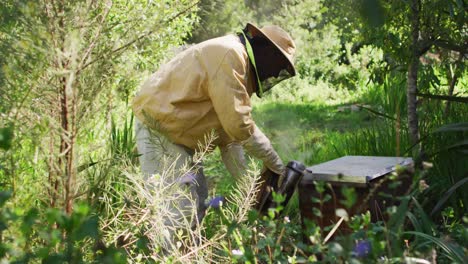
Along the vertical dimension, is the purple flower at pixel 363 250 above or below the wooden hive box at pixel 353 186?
above

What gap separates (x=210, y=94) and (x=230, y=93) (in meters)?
0.15

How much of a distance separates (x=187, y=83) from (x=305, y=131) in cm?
541

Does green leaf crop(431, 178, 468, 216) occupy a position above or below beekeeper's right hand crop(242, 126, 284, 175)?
below

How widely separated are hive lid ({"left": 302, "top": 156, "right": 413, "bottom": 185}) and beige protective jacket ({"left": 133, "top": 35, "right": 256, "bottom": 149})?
511 mm

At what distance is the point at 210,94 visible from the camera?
3785 mm

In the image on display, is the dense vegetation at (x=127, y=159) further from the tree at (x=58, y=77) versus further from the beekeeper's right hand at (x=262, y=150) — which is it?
the beekeeper's right hand at (x=262, y=150)

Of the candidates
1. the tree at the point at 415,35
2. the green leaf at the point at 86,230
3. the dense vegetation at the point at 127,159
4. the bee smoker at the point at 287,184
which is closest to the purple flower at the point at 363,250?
the dense vegetation at the point at 127,159

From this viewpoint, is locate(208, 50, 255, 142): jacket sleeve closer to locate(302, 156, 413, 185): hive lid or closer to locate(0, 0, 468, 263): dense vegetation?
locate(0, 0, 468, 263): dense vegetation

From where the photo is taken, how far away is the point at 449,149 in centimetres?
408

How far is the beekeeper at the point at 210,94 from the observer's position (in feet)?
12.3

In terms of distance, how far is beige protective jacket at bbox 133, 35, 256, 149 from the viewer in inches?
147

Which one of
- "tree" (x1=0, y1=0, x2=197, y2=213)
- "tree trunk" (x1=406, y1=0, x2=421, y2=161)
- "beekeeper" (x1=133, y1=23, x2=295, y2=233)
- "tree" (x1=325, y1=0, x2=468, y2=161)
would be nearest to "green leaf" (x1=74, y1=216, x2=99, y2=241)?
"tree" (x1=0, y1=0, x2=197, y2=213)

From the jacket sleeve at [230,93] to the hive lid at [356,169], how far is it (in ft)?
1.62

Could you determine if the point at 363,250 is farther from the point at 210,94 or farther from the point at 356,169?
the point at 210,94
